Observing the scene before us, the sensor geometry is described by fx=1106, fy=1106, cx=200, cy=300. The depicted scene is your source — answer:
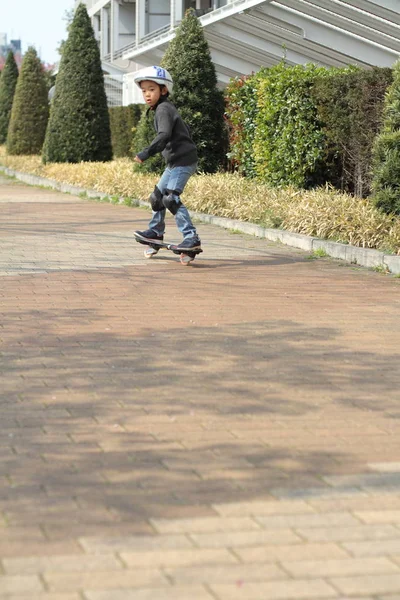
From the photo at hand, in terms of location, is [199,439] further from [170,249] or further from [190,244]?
[170,249]

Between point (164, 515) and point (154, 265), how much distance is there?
7.05 meters

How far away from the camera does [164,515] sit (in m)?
3.91

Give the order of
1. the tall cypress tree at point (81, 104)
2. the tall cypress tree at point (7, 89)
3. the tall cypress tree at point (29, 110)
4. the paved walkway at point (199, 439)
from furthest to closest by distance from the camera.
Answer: the tall cypress tree at point (7, 89)
the tall cypress tree at point (29, 110)
the tall cypress tree at point (81, 104)
the paved walkway at point (199, 439)

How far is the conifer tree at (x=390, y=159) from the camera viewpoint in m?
11.4

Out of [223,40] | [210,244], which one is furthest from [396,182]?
[223,40]

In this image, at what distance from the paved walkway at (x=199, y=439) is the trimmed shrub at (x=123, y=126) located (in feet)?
71.5

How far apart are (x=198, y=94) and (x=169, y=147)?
9.91 metres

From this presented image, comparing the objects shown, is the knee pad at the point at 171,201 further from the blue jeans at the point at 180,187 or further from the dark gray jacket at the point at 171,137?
the dark gray jacket at the point at 171,137

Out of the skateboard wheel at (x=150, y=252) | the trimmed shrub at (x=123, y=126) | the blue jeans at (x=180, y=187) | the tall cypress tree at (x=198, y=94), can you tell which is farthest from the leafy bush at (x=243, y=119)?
the trimmed shrub at (x=123, y=126)

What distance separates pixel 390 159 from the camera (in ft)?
37.4

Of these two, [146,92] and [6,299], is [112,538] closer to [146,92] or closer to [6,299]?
[6,299]

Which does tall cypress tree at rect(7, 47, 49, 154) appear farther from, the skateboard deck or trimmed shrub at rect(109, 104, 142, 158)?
the skateboard deck

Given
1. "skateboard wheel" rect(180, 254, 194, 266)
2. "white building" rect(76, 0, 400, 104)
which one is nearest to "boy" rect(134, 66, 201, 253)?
"skateboard wheel" rect(180, 254, 194, 266)

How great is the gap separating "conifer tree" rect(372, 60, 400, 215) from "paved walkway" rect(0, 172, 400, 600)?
214 centimetres
